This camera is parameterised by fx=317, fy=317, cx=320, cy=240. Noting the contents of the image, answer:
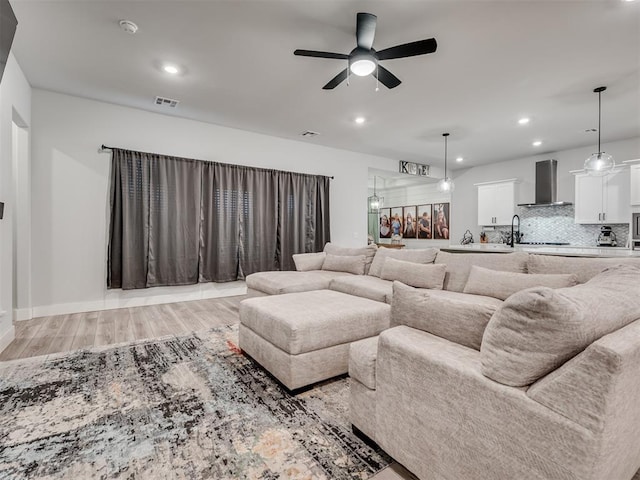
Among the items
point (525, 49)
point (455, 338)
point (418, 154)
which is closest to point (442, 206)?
point (418, 154)

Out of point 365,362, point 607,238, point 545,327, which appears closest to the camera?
point 545,327

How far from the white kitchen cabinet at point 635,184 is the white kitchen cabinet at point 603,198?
3.3 inches

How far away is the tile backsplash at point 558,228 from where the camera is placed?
6426 millimetres

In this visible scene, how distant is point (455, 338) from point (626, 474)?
703 mm

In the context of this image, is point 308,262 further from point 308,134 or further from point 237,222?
point 308,134

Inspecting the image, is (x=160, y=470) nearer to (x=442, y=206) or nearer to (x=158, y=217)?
(x=158, y=217)

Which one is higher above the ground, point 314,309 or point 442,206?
point 442,206

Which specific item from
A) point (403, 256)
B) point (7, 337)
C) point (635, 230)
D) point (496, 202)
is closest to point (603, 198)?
point (635, 230)

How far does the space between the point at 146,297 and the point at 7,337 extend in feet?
5.60

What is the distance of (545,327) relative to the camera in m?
0.98

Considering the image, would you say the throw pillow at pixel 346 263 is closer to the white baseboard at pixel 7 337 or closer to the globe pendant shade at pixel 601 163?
the globe pendant shade at pixel 601 163

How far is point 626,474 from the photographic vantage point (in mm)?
1147

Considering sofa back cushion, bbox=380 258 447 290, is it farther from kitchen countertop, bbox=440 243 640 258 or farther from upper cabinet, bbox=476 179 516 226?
upper cabinet, bbox=476 179 516 226

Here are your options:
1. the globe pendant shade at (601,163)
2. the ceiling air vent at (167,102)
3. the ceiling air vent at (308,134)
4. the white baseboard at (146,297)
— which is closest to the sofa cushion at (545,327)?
the globe pendant shade at (601,163)
